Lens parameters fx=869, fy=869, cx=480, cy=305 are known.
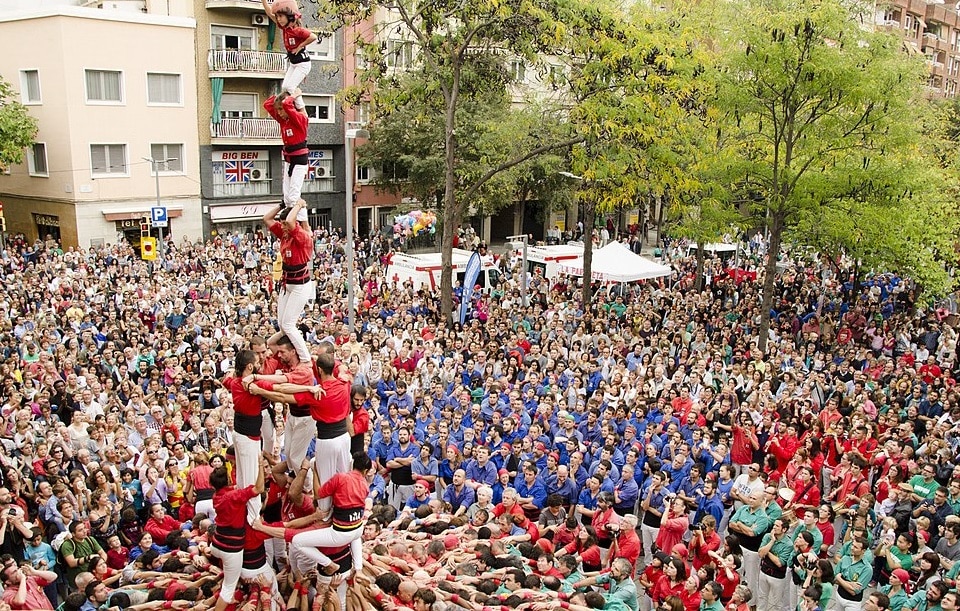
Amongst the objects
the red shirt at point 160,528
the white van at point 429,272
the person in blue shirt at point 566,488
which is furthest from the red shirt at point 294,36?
the white van at point 429,272

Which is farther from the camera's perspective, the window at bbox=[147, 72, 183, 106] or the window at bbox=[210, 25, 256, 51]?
the window at bbox=[210, 25, 256, 51]

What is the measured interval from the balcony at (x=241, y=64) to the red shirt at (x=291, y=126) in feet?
90.2

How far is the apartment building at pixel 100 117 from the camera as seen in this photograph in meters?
31.1

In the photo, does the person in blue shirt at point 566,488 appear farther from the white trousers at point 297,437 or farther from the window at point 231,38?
the window at point 231,38

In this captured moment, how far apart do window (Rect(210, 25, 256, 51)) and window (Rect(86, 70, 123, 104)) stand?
4055 millimetres

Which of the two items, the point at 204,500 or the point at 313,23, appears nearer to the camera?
the point at 204,500

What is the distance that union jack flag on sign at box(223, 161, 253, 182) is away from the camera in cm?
3594

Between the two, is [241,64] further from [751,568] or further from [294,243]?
[751,568]

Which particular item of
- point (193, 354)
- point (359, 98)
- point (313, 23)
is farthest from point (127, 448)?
point (313, 23)

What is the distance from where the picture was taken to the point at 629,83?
1834 centimetres

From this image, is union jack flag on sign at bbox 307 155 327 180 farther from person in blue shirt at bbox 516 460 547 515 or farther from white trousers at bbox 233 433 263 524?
white trousers at bbox 233 433 263 524

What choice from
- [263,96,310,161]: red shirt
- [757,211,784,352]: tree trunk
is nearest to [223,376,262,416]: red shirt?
[263,96,310,161]: red shirt

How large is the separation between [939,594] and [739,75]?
13.3 metres

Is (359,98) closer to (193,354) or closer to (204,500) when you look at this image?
(193,354)
